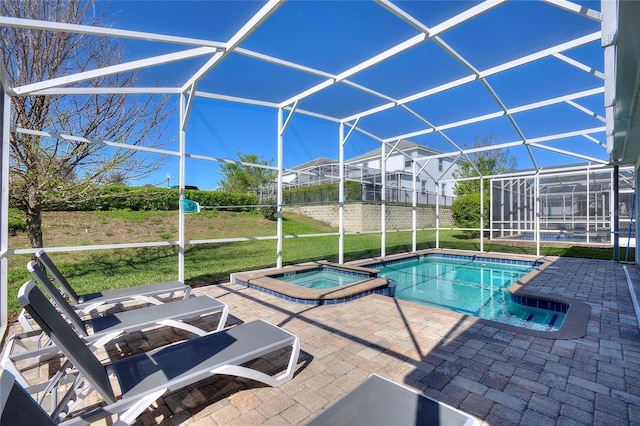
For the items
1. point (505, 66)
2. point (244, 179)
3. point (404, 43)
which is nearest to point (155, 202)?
point (244, 179)

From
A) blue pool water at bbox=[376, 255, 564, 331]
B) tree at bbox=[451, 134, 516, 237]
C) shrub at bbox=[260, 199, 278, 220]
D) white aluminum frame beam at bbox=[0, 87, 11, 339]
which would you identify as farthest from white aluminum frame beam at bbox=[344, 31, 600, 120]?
tree at bbox=[451, 134, 516, 237]

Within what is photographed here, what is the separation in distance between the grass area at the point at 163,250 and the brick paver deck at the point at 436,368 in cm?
420

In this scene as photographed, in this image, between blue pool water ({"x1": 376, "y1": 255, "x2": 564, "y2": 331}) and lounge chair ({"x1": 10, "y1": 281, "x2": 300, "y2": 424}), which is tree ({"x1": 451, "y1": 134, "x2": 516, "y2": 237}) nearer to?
blue pool water ({"x1": 376, "y1": 255, "x2": 564, "y2": 331})

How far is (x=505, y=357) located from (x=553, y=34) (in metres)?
4.93

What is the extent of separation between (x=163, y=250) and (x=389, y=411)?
13.3 meters

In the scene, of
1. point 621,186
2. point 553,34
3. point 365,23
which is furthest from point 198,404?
point 621,186

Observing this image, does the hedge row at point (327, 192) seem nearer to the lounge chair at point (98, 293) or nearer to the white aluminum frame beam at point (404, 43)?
the white aluminum frame beam at point (404, 43)

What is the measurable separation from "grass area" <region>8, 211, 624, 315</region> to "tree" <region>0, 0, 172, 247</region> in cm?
223

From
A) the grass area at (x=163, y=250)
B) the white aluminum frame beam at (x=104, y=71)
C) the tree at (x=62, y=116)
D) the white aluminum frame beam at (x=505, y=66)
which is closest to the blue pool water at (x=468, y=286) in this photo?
the grass area at (x=163, y=250)

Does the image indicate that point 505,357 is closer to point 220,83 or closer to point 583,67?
point 583,67

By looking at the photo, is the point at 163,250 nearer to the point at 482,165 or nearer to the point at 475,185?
the point at 475,185

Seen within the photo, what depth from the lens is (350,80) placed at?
651 cm

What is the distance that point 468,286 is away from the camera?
29.0 feet

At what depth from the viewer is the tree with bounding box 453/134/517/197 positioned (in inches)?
822
